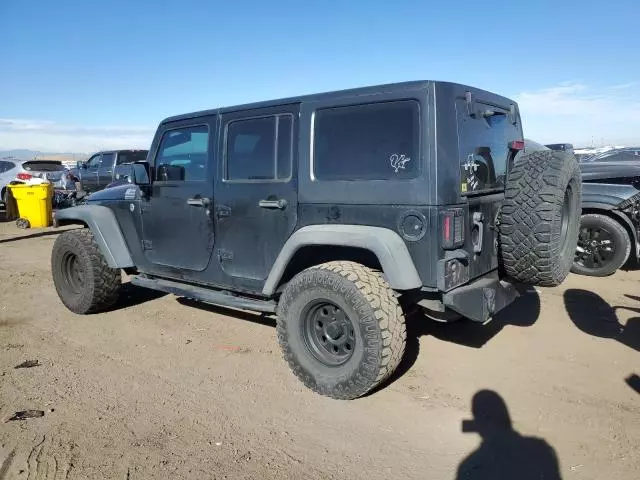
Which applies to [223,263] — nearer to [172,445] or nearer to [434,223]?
[172,445]

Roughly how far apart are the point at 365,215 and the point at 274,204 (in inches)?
30.1

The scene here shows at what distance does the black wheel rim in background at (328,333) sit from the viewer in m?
3.35

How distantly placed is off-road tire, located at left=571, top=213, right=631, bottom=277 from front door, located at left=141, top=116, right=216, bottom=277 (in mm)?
5012

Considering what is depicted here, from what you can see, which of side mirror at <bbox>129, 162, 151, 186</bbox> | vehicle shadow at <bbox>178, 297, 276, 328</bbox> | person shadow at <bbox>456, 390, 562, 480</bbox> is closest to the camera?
person shadow at <bbox>456, 390, 562, 480</bbox>

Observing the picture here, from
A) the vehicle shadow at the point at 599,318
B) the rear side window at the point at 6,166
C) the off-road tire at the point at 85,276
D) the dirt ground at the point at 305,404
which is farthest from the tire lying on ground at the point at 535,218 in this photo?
the rear side window at the point at 6,166

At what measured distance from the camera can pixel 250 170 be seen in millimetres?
3941

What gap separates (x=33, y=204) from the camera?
1267cm

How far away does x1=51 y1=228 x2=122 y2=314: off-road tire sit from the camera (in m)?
5.02

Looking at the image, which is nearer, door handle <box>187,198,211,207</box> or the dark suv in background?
door handle <box>187,198,211,207</box>

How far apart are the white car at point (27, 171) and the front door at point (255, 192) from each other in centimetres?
1282

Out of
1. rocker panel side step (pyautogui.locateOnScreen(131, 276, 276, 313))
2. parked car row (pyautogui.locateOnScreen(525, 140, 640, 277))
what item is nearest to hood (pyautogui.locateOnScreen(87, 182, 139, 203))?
rocker panel side step (pyautogui.locateOnScreen(131, 276, 276, 313))

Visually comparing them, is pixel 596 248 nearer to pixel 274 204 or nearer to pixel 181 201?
pixel 274 204

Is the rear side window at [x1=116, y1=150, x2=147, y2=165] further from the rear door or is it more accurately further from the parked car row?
the rear door

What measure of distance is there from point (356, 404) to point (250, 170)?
192 centimetres
